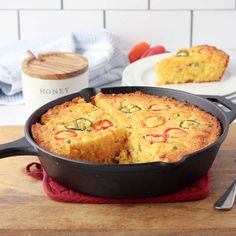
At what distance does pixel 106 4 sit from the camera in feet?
7.96

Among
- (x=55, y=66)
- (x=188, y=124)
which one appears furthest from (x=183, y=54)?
(x=188, y=124)

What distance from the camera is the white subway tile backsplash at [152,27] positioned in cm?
244

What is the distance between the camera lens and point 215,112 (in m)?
1.54

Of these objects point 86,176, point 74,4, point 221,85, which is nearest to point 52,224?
point 86,176

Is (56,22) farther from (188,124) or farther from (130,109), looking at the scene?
(188,124)

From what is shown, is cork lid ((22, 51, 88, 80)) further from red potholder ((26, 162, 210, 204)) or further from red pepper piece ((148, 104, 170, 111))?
red potholder ((26, 162, 210, 204))

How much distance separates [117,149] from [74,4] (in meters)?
1.08

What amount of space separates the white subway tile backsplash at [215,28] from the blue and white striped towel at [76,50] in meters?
0.30

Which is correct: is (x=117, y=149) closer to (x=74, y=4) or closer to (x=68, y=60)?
(x=68, y=60)

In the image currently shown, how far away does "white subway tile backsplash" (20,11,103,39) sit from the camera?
2.45 metres

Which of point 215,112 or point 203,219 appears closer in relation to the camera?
point 203,219

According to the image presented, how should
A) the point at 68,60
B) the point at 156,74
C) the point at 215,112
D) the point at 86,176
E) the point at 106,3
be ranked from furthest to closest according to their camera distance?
the point at 106,3 → the point at 156,74 → the point at 68,60 → the point at 215,112 → the point at 86,176

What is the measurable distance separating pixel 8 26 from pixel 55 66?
62cm

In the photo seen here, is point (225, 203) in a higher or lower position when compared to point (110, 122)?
lower
